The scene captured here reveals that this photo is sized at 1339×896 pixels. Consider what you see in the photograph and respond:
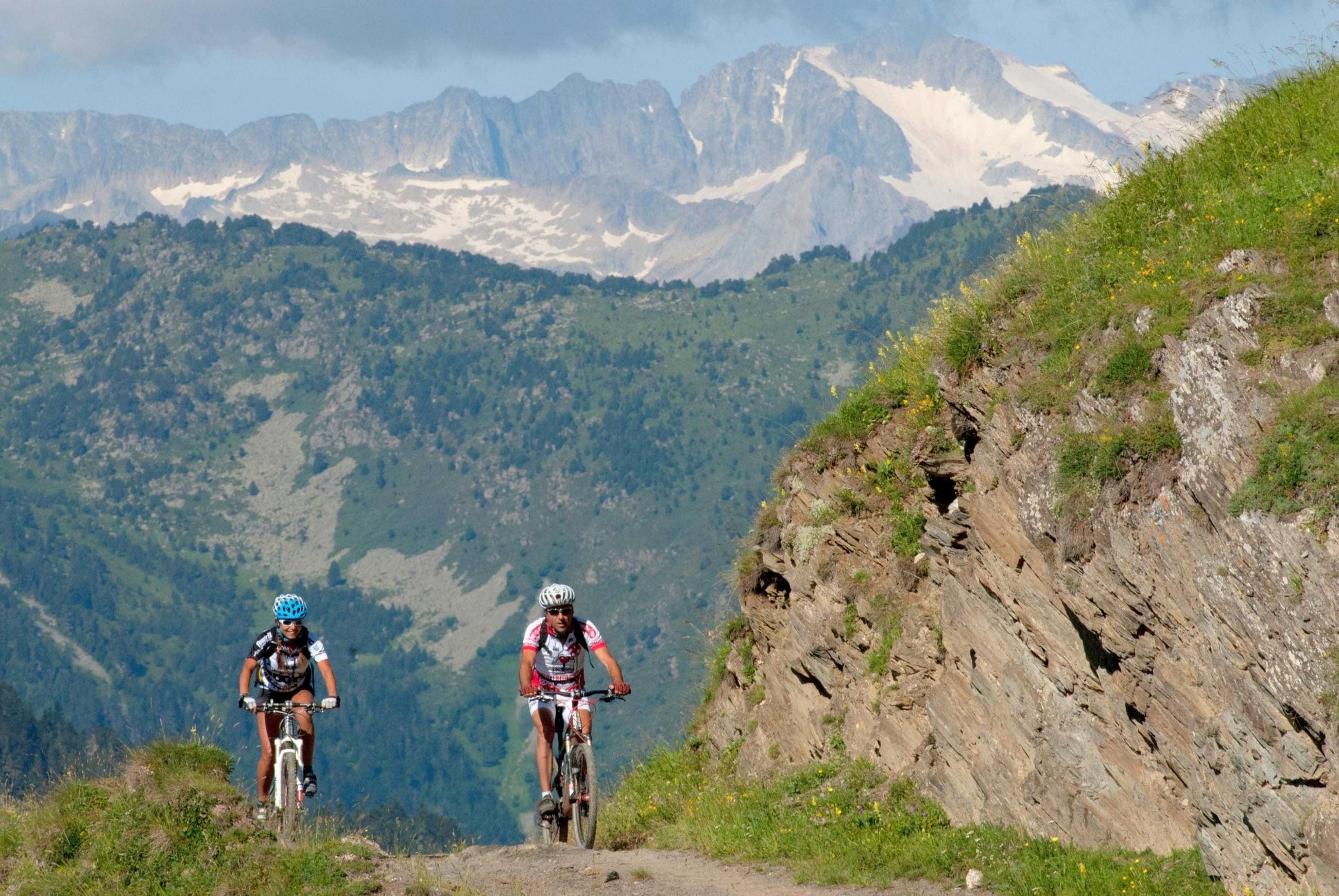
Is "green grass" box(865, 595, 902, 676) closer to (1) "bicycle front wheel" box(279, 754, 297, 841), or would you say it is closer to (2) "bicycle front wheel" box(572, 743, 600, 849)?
(2) "bicycle front wheel" box(572, 743, 600, 849)

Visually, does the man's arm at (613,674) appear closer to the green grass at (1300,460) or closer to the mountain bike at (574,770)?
the mountain bike at (574,770)

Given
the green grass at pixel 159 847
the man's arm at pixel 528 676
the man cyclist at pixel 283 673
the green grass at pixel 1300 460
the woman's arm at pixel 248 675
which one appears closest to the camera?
the green grass at pixel 1300 460

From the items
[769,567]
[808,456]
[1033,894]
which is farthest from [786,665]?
[1033,894]

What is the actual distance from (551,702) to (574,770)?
0.78 metres

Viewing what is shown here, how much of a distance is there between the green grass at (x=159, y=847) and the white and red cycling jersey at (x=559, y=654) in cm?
277

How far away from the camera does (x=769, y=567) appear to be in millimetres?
19219

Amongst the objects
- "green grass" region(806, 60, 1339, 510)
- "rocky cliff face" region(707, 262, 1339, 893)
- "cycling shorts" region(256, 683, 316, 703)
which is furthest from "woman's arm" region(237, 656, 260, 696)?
"green grass" region(806, 60, 1339, 510)

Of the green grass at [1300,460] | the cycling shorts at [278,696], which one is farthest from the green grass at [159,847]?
the green grass at [1300,460]

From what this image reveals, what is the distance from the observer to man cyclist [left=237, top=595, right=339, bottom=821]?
14703 mm

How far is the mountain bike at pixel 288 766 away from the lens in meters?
13.9

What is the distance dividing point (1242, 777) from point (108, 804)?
10.4 m

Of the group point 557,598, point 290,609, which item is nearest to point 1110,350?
point 557,598

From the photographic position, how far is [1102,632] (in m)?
11.6

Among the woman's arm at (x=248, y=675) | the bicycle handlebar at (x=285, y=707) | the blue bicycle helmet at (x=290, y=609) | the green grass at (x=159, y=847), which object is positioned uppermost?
the blue bicycle helmet at (x=290, y=609)
